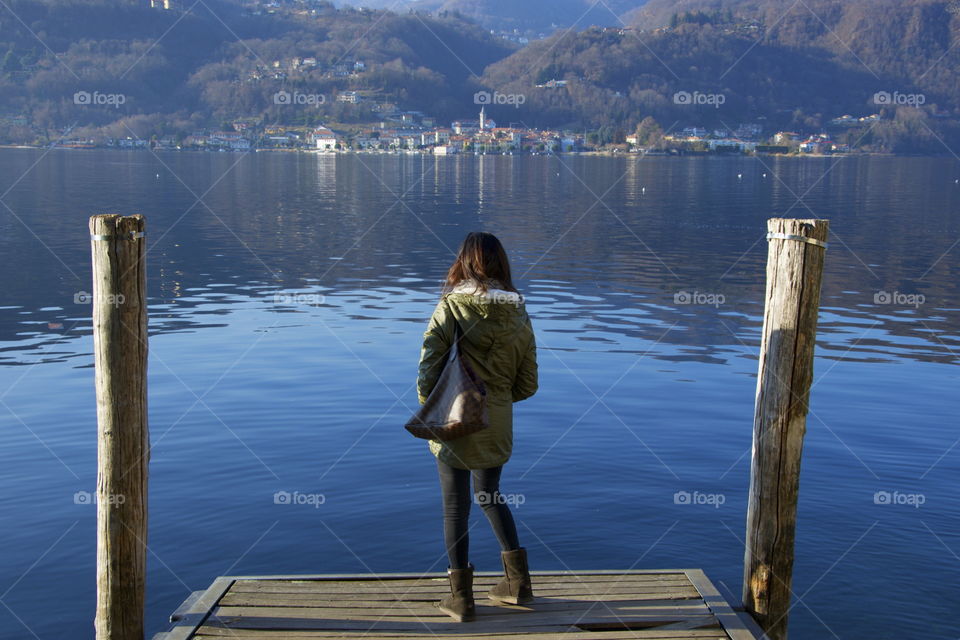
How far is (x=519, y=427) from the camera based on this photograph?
47.0 feet

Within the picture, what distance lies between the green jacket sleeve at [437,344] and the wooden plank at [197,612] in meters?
2.21

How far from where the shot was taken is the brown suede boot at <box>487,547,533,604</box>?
658cm

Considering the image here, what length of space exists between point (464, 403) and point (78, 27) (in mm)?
209875

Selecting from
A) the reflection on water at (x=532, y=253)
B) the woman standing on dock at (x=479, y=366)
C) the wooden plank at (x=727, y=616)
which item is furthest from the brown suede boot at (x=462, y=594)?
the reflection on water at (x=532, y=253)

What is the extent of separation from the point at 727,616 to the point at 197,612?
3612 millimetres

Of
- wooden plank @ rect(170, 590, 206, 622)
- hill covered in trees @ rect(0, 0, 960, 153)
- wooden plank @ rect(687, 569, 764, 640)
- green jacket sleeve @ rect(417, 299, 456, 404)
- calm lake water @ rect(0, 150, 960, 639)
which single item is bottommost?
calm lake water @ rect(0, 150, 960, 639)

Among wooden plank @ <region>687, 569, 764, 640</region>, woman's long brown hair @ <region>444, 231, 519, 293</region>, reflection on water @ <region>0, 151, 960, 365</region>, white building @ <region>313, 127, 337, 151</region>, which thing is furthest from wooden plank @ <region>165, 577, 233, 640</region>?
white building @ <region>313, 127, 337, 151</region>

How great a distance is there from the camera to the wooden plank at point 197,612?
20.8 feet

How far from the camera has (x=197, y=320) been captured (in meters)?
22.8

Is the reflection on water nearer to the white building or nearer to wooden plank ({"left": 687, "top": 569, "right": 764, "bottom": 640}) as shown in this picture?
wooden plank ({"left": 687, "top": 569, "right": 764, "bottom": 640})

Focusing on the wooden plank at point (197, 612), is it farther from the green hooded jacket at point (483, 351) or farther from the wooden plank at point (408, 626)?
the green hooded jacket at point (483, 351)

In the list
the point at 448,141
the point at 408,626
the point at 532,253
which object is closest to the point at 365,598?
the point at 408,626

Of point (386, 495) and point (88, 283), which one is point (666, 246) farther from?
point (386, 495)

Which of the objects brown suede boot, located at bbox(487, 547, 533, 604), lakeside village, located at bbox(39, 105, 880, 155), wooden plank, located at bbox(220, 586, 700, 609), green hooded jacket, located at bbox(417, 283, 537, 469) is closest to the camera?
green hooded jacket, located at bbox(417, 283, 537, 469)
